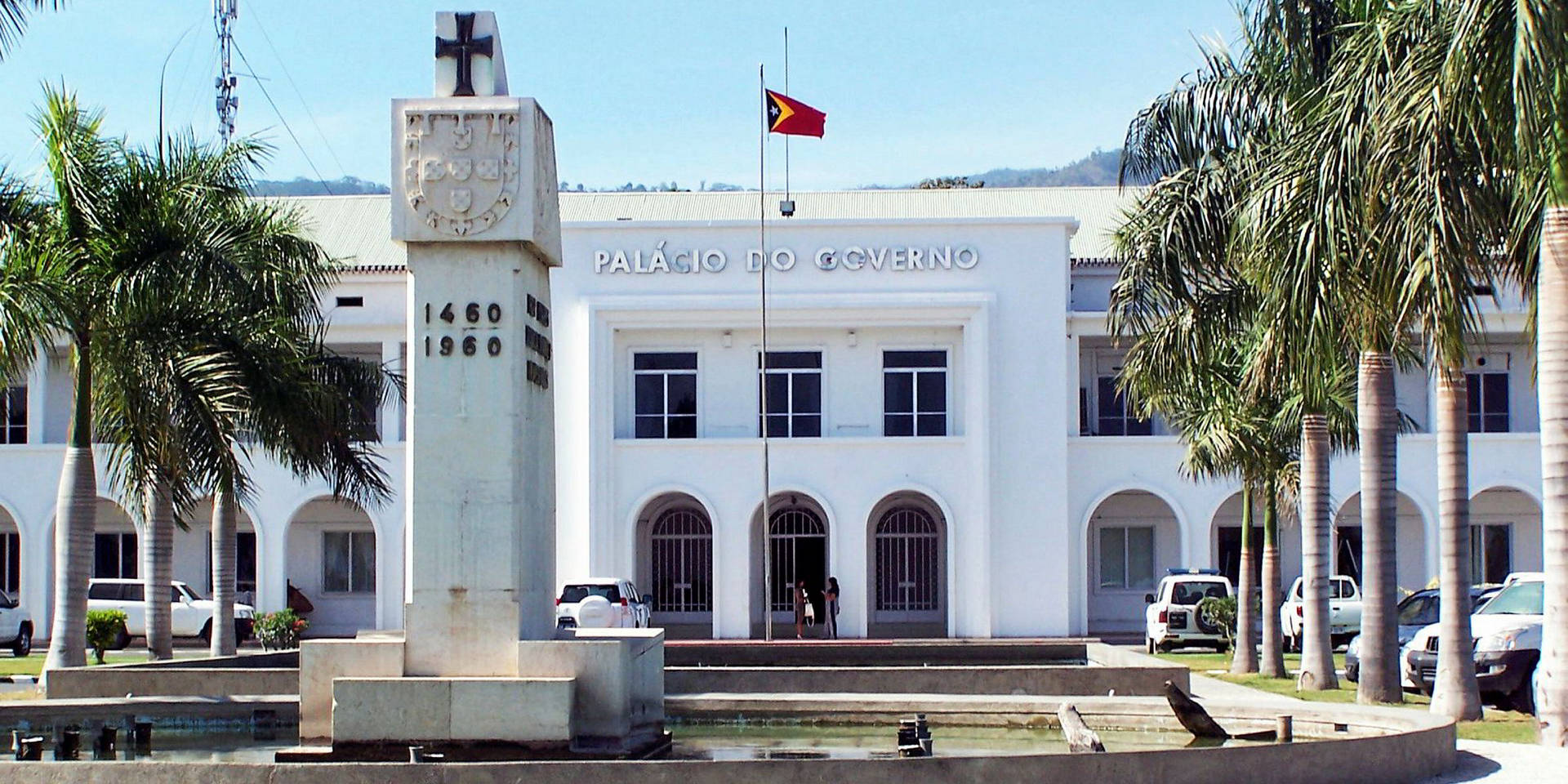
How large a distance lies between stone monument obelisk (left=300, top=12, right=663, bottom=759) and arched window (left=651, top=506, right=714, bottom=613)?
29.3 metres

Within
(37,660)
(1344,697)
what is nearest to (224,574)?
(37,660)

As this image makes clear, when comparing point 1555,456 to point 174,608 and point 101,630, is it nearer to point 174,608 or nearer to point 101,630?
point 101,630

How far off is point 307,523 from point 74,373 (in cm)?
2384

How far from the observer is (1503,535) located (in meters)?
44.2

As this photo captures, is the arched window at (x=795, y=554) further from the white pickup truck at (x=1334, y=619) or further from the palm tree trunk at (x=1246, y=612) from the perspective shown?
the palm tree trunk at (x=1246, y=612)

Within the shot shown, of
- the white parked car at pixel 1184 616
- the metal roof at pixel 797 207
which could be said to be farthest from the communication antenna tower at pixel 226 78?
the white parked car at pixel 1184 616

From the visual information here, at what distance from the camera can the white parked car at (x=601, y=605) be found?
33.7m

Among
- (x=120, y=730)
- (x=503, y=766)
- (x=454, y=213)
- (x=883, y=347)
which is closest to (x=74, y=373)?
(x=120, y=730)

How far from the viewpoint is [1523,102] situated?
42.9 ft

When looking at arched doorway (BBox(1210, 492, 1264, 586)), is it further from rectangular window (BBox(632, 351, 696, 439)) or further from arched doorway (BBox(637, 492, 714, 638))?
rectangular window (BBox(632, 351, 696, 439))

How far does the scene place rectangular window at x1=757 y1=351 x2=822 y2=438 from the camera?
41.3 metres

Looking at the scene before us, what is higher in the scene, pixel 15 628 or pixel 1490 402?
pixel 1490 402

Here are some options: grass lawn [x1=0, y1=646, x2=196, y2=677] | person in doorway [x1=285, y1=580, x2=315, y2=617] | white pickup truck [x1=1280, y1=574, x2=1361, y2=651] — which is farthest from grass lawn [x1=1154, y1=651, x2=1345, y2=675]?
person in doorway [x1=285, y1=580, x2=315, y2=617]

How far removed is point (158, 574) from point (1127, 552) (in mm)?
25707
